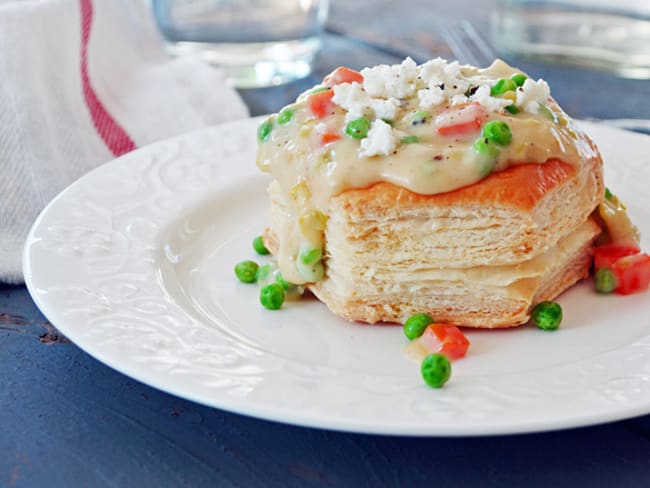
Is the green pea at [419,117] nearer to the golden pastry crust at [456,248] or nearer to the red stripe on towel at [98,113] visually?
the golden pastry crust at [456,248]

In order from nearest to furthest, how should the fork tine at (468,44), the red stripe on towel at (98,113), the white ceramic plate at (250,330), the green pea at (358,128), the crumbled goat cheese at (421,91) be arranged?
the white ceramic plate at (250,330) < the green pea at (358,128) < the crumbled goat cheese at (421,91) < the red stripe on towel at (98,113) < the fork tine at (468,44)

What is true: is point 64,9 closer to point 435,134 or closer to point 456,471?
point 435,134

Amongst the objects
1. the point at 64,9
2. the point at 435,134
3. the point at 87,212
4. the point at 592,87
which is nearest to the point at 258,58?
the point at 64,9

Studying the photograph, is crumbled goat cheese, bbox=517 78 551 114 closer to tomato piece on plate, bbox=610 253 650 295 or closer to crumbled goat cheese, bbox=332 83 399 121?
crumbled goat cheese, bbox=332 83 399 121

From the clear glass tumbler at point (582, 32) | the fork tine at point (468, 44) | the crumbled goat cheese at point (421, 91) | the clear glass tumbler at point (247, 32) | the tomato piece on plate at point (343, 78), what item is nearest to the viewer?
the crumbled goat cheese at point (421, 91)

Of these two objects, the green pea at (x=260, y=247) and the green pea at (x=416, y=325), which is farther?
the green pea at (x=260, y=247)

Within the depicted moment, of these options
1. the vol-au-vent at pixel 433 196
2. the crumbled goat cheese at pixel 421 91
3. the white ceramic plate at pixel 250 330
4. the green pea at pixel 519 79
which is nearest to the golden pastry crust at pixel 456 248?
the vol-au-vent at pixel 433 196

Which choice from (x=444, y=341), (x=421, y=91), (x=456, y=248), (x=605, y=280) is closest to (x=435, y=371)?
(x=444, y=341)
